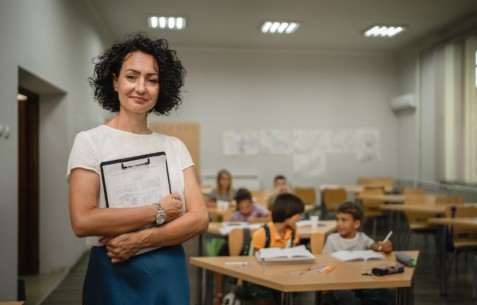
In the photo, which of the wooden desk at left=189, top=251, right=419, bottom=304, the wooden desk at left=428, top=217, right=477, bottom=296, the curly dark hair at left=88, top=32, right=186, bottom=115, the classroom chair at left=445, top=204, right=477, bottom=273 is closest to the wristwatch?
the curly dark hair at left=88, top=32, right=186, bottom=115

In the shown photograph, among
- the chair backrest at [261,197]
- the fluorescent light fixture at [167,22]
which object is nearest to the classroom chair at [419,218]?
the chair backrest at [261,197]

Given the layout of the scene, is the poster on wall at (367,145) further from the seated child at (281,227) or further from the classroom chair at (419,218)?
the seated child at (281,227)

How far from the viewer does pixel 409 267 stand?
9.44ft

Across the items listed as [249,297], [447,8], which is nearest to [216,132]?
[447,8]

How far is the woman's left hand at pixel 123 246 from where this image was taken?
4.58 feet

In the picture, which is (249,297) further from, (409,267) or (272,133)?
(272,133)

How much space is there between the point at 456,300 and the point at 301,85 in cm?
669

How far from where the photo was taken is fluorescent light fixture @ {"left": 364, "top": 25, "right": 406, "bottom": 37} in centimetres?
853

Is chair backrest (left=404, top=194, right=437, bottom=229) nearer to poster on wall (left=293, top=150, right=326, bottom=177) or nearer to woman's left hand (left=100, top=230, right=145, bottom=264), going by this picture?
poster on wall (left=293, top=150, right=326, bottom=177)

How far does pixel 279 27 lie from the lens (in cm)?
854

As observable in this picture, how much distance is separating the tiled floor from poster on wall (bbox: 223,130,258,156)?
15.4 ft

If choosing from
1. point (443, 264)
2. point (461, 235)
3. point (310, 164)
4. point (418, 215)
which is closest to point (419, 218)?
point (418, 215)

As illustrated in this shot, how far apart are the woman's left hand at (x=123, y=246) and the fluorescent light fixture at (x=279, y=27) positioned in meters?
7.21

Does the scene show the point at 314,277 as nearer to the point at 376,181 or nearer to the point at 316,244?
the point at 316,244
